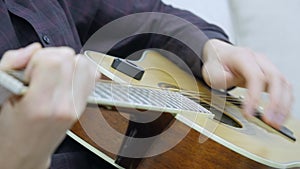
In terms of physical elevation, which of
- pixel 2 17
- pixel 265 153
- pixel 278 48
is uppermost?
pixel 2 17

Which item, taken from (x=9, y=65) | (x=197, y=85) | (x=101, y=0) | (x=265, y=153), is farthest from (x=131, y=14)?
(x=9, y=65)

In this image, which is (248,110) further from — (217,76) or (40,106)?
(40,106)

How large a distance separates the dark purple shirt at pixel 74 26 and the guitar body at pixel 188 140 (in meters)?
0.05

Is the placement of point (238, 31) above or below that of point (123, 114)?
below

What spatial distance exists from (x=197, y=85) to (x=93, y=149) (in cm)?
28

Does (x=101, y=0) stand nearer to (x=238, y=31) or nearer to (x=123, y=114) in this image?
(x=123, y=114)

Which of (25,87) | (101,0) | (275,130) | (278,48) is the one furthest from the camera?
(278,48)

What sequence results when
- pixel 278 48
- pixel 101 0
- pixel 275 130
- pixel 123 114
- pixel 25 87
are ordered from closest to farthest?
pixel 25 87 → pixel 123 114 → pixel 275 130 → pixel 101 0 → pixel 278 48

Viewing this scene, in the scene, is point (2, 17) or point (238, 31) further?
point (238, 31)

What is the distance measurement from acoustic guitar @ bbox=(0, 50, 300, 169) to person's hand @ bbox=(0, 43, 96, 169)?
11 centimetres

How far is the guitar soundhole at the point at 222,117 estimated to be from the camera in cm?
83

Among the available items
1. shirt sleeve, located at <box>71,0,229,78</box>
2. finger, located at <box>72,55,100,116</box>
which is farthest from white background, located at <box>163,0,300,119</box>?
finger, located at <box>72,55,100,116</box>

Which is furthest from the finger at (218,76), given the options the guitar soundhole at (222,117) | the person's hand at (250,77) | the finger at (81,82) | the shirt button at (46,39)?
the finger at (81,82)

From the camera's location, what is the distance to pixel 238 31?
1.43 metres
